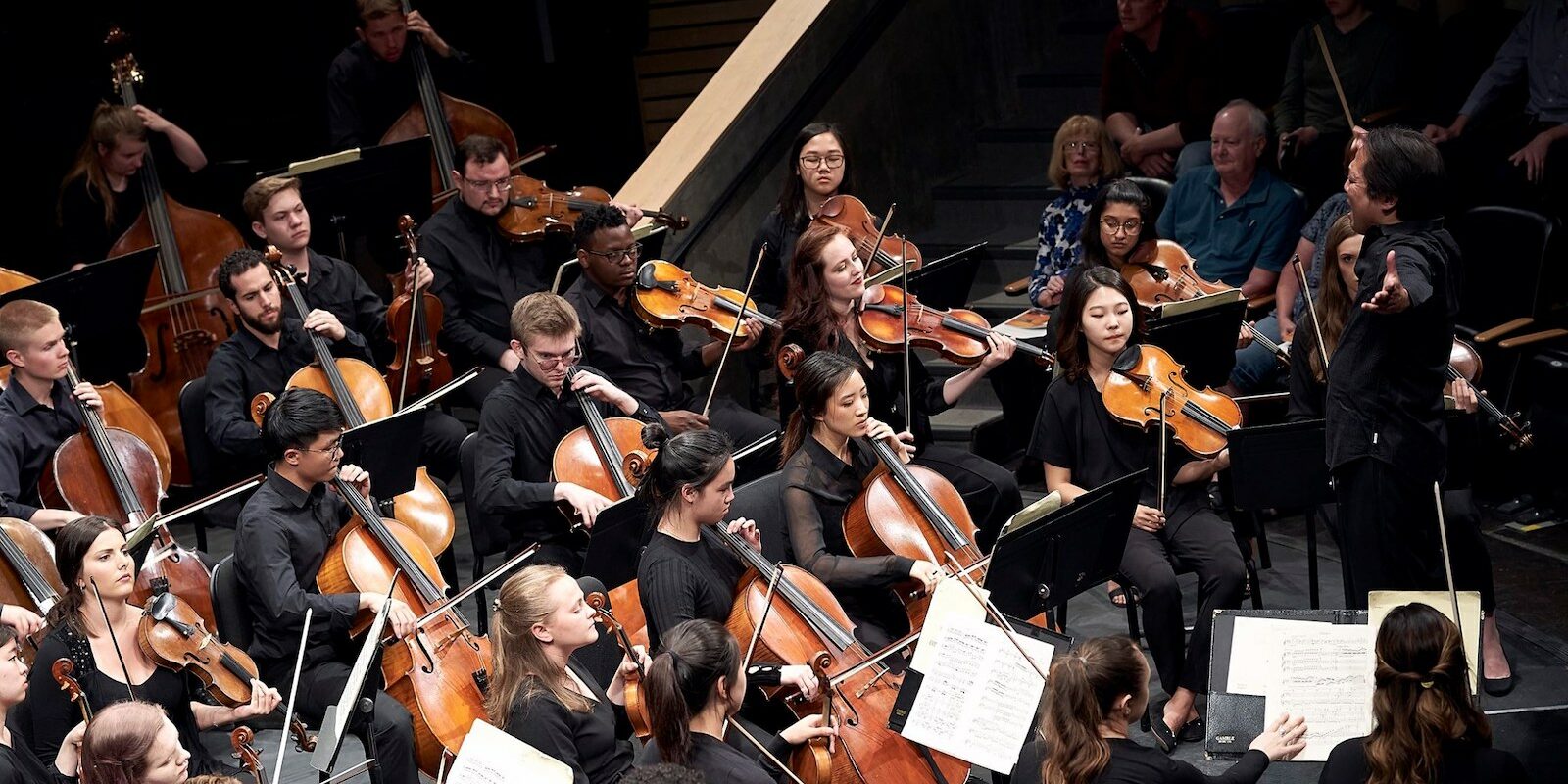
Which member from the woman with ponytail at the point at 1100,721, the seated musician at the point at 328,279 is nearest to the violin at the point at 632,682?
the woman with ponytail at the point at 1100,721

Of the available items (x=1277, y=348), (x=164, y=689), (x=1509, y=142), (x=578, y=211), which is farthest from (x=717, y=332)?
(x=1509, y=142)

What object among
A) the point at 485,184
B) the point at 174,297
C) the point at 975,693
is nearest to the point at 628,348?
the point at 485,184

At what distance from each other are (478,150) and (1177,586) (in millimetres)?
3084

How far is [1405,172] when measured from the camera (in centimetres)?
432

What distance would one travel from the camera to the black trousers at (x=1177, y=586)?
16.0 ft

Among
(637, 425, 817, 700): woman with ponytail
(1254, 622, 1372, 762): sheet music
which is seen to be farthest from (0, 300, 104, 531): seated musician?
(1254, 622, 1372, 762): sheet music

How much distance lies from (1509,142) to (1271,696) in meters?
3.93

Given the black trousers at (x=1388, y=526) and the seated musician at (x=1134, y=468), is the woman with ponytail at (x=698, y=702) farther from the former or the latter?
the black trousers at (x=1388, y=526)

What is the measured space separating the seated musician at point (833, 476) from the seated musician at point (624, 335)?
3.22 feet

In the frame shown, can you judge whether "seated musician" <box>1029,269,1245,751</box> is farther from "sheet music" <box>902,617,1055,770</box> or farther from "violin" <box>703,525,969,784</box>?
"sheet music" <box>902,617,1055,770</box>

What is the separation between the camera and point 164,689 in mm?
4352

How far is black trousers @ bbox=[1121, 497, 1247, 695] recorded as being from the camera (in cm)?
488

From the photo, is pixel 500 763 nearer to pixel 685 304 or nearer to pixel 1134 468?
pixel 1134 468

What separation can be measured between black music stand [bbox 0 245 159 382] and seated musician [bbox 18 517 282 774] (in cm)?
160
